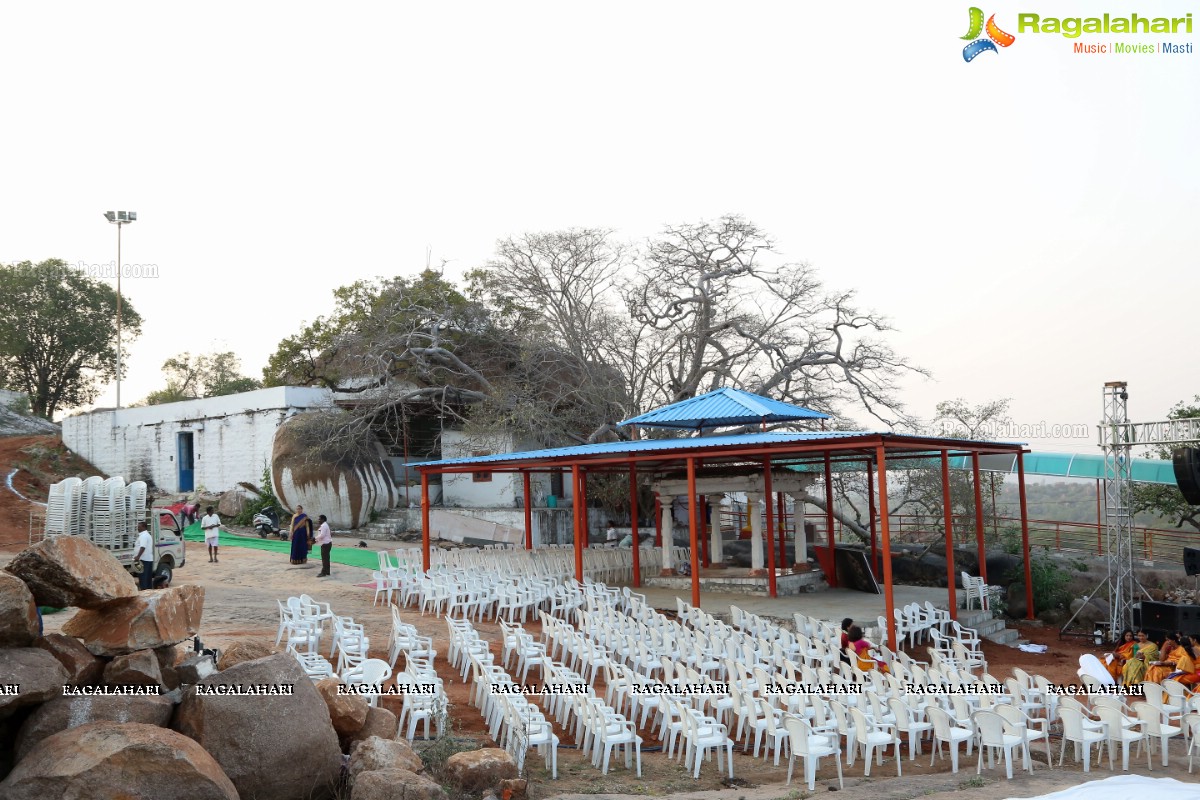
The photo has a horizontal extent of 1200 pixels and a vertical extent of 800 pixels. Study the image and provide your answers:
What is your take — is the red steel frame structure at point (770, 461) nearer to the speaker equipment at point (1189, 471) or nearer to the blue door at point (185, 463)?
the speaker equipment at point (1189, 471)

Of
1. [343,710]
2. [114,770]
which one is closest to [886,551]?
[343,710]

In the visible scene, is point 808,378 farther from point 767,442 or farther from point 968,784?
point 968,784

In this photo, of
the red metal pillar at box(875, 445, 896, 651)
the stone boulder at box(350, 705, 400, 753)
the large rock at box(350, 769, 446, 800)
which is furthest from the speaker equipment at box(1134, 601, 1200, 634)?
the large rock at box(350, 769, 446, 800)

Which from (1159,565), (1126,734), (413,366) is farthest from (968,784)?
(413,366)

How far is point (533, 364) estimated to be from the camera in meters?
27.7

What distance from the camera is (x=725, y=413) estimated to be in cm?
1852

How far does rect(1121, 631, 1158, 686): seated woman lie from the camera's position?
38.2ft

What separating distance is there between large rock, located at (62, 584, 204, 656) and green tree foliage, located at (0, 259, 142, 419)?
130 feet

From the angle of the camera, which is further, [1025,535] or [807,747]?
[1025,535]

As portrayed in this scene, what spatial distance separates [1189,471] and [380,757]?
48.5 feet

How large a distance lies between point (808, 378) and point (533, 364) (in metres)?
8.32

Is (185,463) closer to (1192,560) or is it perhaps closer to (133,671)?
(133,671)

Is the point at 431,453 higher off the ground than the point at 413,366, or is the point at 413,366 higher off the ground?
the point at 413,366

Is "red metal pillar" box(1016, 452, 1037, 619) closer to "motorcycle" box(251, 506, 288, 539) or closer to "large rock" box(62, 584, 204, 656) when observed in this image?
"large rock" box(62, 584, 204, 656)
